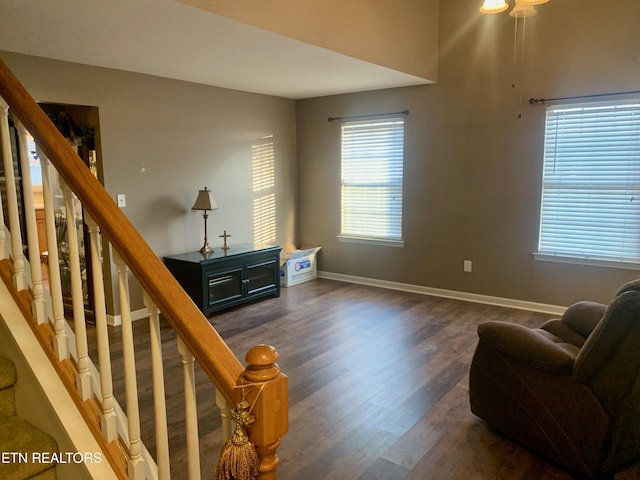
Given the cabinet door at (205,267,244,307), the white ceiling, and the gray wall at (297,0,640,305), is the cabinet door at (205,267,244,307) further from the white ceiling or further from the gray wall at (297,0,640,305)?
the white ceiling

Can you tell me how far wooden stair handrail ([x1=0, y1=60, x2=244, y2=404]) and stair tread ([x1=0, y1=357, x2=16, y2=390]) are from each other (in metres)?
0.65

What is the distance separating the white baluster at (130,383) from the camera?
1241mm

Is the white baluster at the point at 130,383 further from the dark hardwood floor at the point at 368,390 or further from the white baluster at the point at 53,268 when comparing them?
the dark hardwood floor at the point at 368,390

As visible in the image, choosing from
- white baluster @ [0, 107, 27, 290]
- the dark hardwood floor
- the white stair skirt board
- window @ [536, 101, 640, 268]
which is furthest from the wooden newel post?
window @ [536, 101, 640, 268]

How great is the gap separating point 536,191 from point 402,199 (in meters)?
1.44

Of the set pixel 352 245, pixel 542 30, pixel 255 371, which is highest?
pixel 542 30

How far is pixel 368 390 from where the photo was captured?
10.0 feet

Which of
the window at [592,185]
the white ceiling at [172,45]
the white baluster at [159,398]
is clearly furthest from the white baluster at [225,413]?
the window at [592,185]

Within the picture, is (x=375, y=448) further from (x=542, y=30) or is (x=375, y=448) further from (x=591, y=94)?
(x=542, y=30)

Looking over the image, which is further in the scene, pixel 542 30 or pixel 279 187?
pixel 279 187

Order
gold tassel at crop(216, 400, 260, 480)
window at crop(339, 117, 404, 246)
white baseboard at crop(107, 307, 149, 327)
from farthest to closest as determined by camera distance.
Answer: window at crop(339, 117, 404, 246)
white baseboard at crop(107, 307, 149, 327)
gold tassel at crop(216, 400, 260, 480)

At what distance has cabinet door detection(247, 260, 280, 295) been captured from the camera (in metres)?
4.96

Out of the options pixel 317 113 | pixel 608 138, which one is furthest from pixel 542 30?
pixel 317 113

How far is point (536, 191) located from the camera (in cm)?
452
